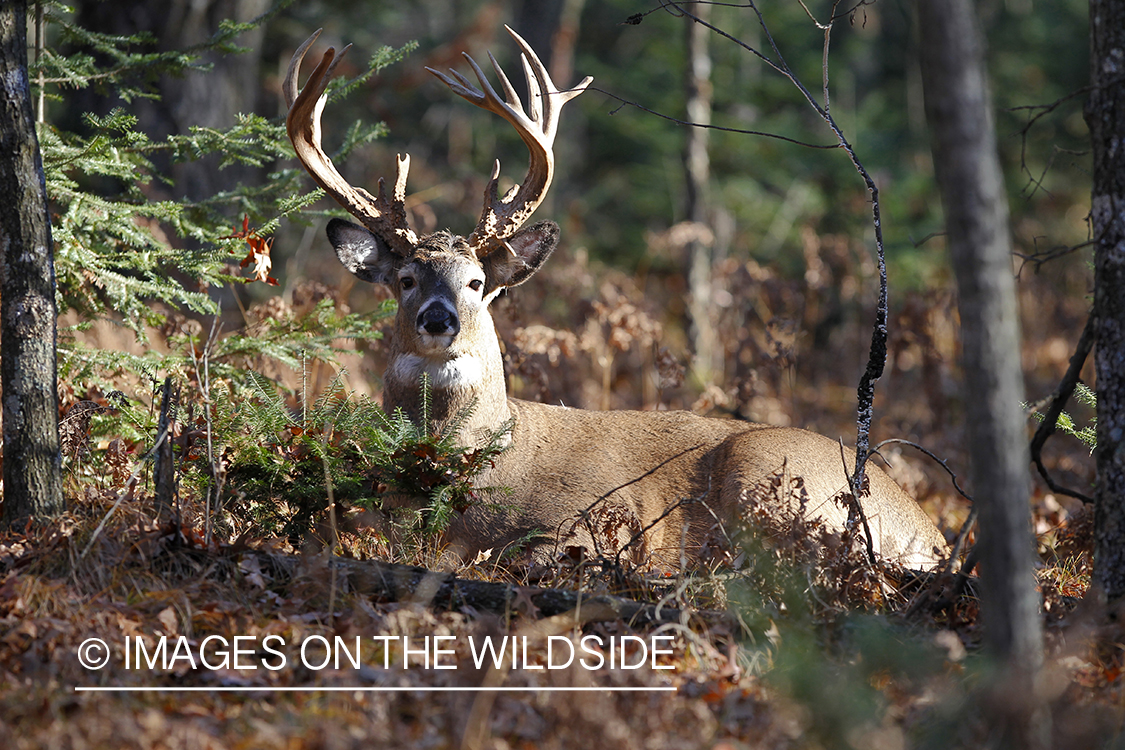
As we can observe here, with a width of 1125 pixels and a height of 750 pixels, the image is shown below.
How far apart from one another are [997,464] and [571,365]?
6.97m

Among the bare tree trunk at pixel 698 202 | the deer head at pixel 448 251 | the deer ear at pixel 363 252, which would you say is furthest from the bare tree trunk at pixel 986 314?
the bare tree trunk at pixel 698 202

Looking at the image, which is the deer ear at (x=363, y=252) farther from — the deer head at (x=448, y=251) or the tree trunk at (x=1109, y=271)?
the tree trunk at (x=1109, y=271)

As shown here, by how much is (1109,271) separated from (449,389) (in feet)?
11.5

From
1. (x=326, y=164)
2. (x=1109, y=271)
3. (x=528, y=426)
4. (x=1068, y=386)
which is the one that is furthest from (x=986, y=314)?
(x=326, y=164)

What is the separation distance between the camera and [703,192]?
11.4 meters

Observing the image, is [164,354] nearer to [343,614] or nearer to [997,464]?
[343,614]

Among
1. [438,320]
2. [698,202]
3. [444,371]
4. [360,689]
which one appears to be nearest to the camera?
[360,689]

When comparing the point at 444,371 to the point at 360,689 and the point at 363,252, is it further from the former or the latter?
the point at 360,689

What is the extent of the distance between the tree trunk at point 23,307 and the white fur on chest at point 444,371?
205cm

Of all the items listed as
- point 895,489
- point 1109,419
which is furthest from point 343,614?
point 895,489

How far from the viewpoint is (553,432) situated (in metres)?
6.39

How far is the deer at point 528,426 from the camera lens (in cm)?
569

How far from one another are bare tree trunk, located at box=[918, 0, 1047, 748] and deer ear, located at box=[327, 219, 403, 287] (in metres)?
4.09

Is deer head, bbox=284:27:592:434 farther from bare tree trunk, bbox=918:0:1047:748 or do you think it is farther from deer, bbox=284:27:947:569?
bare tree trunk, bbox=918:0:1047:748
